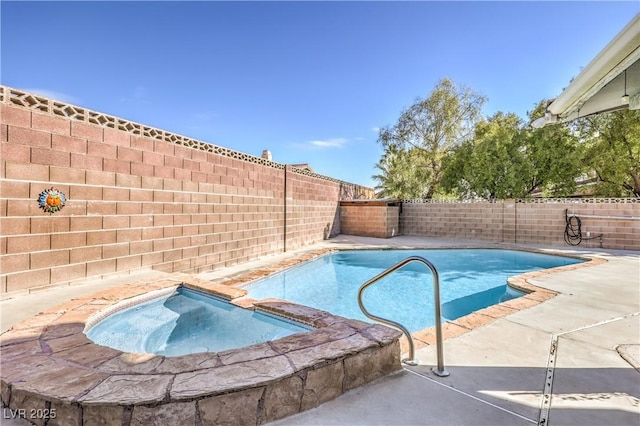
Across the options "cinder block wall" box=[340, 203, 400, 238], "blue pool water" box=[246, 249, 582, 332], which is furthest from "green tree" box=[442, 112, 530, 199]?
"blue pool water" box=[246, 249, 582, 332]

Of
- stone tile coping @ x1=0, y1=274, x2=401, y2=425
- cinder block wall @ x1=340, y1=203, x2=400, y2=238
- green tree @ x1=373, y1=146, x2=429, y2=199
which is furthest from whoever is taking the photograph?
green tree @ x1=373, y1=146, x2=429, y2=199

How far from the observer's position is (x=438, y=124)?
1912 cm

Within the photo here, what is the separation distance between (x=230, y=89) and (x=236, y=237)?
6747 millimetres

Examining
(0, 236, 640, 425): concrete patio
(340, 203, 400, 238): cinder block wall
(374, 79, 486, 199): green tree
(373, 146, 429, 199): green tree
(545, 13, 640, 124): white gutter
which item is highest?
(374, 79, 486, 199): green tree

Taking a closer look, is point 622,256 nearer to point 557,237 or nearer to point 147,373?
point 557,237

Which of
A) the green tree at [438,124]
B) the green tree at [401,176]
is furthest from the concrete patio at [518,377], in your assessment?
the green tree at [438,124]

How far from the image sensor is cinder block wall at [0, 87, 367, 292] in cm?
373

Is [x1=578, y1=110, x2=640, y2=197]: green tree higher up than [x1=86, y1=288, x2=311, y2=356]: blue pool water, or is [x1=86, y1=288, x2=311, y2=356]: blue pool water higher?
[x1=578, y1=110, x2=640, y2=197]: green tree

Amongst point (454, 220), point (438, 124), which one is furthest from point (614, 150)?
point (438, 124)

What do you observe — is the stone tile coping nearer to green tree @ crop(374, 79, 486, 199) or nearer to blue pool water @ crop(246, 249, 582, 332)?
blue pool water @ crop(246, 249, 582, 332)

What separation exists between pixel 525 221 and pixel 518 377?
35.6 feet

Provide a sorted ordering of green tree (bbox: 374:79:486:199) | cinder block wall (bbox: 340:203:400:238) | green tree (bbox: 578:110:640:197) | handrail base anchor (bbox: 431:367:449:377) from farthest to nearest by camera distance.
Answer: green tree (bbox: 374:79:486:199)
cinder block wall (bbox: 340:203:400:238)
green tree (bbox: 578:110:640:197)
handrail base anchor (bbox: 431:367:449:377)

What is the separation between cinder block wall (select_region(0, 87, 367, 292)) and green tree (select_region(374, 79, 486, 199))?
1387 cm

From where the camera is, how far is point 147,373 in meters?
1.82
